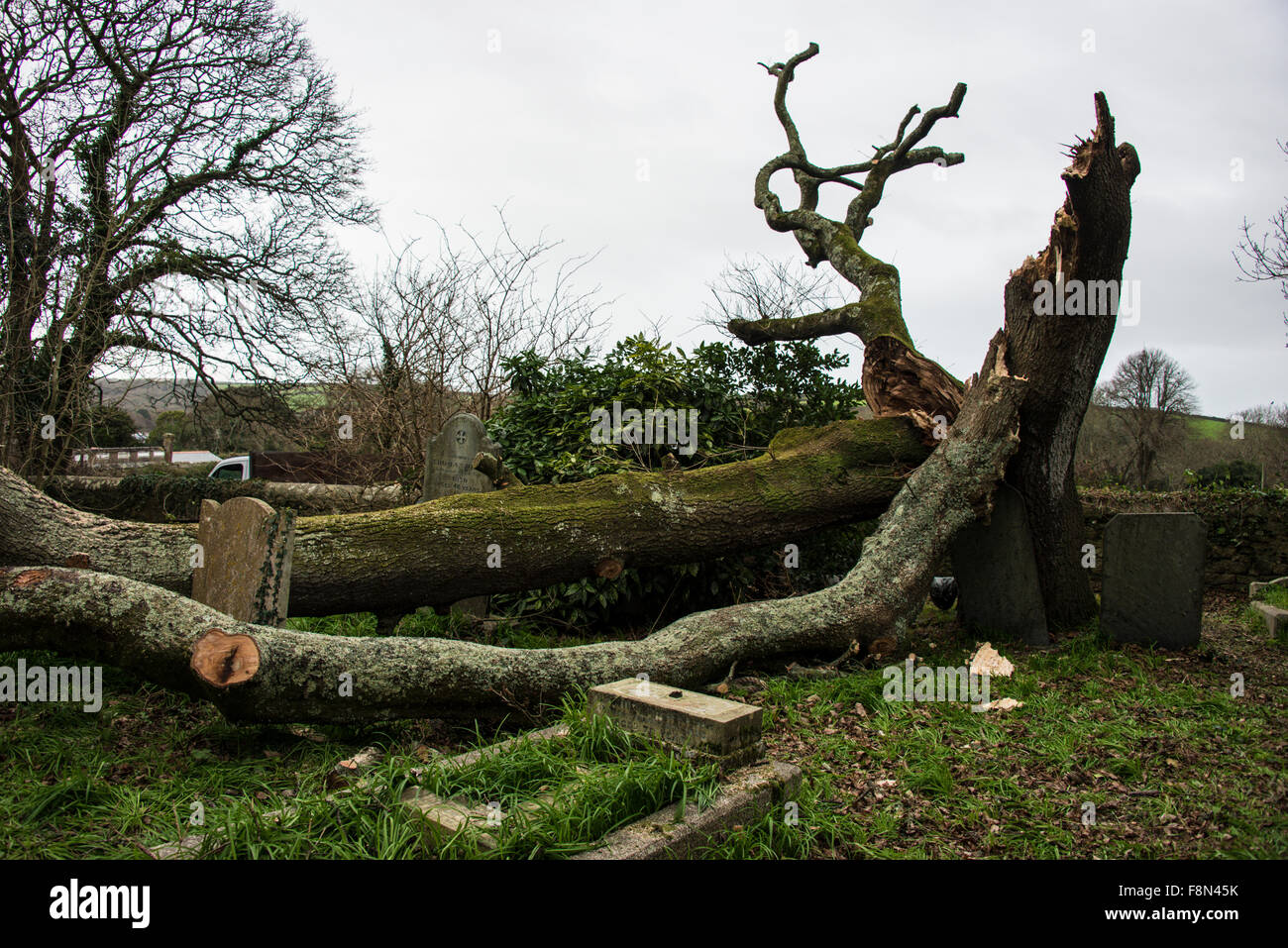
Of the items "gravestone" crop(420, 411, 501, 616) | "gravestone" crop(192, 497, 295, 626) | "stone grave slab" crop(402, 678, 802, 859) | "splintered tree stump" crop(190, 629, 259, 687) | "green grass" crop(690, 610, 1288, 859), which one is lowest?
"green grass" crop(690, 610, 1288, 859)

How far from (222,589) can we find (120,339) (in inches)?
303

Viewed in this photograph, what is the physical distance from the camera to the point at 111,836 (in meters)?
2.82

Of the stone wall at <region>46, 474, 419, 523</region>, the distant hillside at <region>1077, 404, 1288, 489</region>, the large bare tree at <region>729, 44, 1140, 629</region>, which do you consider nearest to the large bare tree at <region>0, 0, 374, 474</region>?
the stone wall at <region>46, 474, 419, 523</region>

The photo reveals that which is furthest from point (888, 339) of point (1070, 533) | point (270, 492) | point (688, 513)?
point (270, 492)

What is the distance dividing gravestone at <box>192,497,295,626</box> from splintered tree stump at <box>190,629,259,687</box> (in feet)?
2.11

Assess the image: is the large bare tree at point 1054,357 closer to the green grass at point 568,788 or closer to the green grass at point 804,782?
the green grass at point 804,782

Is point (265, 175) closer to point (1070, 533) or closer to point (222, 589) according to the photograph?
point (222, 589)

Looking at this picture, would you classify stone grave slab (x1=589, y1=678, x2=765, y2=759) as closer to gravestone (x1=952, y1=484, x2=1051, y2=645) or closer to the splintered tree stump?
the splintered tree stump

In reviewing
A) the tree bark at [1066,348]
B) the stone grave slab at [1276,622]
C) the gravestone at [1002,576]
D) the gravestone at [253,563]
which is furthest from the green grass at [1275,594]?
the gravestone at [253,563]

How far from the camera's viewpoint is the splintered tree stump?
11.8ft

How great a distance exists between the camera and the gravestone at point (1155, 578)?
5.66 m

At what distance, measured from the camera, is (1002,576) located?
21.5ft

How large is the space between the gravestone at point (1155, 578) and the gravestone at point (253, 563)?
5778 mm

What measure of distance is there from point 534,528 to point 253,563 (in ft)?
6.16
